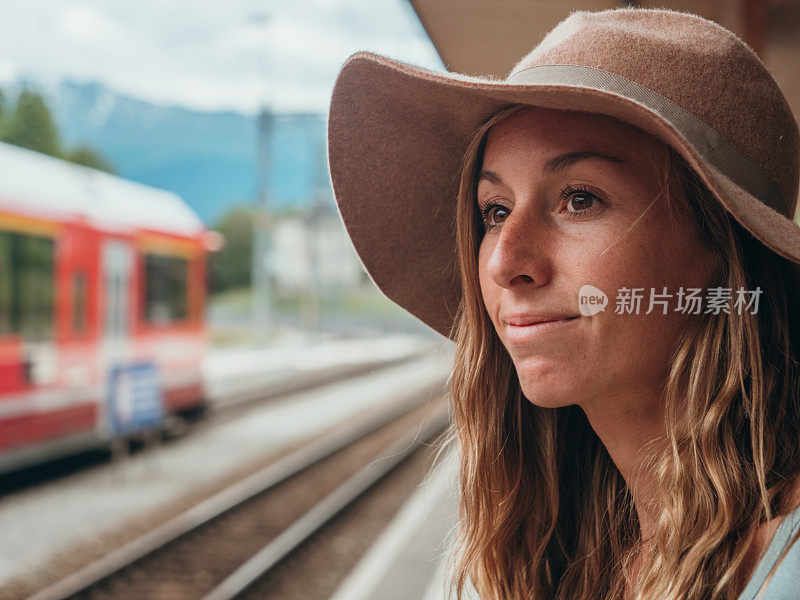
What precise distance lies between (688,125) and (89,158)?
2170 inches

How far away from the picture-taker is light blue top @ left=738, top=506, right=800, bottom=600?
0.77 meters

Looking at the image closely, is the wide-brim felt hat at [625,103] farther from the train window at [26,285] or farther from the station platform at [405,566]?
the train window at [26,285]

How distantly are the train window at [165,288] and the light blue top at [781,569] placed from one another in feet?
31.7

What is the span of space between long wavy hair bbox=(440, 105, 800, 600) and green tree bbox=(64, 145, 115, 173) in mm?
52201

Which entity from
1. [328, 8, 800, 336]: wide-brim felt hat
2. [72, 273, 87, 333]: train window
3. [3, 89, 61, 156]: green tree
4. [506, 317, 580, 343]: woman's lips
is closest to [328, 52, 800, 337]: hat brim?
[328, 8, 800, 336]: wide-brim felt hat

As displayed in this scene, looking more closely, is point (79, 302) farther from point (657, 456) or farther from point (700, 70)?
point (700, 70)

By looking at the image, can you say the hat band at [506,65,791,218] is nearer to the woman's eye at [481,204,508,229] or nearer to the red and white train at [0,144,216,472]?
the woman's eye at [481,204,508,229]

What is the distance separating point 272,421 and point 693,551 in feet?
39.9

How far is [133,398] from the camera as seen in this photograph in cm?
793

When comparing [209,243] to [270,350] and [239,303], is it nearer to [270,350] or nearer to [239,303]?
→ [270,350]

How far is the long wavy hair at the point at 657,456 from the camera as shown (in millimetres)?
949

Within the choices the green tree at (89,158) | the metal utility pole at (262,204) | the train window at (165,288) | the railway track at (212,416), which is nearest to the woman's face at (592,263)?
the railway track at (212,416)

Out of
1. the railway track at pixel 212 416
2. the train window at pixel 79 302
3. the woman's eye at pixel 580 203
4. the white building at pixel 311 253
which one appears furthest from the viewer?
the white building at pixel 311 253

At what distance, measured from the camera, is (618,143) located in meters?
1.02
